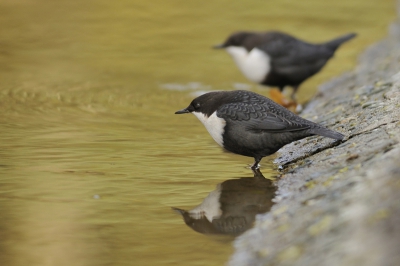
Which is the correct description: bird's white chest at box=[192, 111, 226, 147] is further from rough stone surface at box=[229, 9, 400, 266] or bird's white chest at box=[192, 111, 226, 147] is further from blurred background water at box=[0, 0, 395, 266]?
rough stone surface at box=[229, 9, 400, 266]

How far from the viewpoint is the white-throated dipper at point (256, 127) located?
5203 millimetres

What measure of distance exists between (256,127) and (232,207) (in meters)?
1.00

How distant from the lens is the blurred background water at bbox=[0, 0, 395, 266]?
152 inches

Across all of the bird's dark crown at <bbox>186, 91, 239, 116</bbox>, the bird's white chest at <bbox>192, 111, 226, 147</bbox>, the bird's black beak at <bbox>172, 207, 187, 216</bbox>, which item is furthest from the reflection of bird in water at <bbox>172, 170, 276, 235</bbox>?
the bird's dark crown at <bbox>186, 91, 239, 116</bbox>

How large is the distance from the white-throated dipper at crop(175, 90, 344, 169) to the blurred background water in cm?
20

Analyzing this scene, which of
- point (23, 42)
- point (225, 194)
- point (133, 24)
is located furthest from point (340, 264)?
point (133, 24)

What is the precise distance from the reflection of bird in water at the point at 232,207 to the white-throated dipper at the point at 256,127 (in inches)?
11.0

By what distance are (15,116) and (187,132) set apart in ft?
5.37

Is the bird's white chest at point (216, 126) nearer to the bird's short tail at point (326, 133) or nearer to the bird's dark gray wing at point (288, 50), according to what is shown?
the bird's short tail at point (326, 133)

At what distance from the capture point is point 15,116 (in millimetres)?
6977

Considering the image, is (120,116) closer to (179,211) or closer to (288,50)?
(288,50)

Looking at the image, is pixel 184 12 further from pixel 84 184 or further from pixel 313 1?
pixel 84 184

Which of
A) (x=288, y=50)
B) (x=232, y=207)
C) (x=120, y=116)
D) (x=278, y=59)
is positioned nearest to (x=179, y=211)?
(x=232, y=207)

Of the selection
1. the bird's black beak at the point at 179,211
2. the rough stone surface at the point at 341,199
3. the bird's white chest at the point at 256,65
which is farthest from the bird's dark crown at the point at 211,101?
the bird's white chest at the point at 256,65
